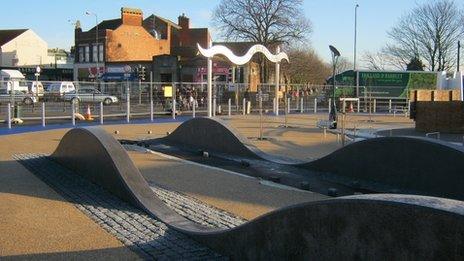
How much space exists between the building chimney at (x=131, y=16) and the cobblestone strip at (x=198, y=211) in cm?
7543

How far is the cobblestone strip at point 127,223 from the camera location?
581 cm

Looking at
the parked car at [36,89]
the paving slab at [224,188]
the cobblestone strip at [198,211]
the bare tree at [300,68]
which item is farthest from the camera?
the bare tree at [300,68]

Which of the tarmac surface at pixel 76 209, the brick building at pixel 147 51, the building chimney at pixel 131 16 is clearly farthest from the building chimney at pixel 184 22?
the tarmac surface at pixel 76 209

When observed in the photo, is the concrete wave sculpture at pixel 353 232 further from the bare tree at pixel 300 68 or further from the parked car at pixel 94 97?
the bare tree at pixel 300 68

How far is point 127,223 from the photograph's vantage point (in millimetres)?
7016

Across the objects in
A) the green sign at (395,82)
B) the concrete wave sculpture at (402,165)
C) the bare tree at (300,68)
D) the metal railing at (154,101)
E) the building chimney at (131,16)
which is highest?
the building chimney at (131,16)

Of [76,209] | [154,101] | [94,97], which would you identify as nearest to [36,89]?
[94,97]

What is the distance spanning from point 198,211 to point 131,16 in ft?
255

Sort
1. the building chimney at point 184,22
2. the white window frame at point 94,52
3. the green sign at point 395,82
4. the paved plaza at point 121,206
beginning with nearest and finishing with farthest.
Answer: the paved plaza at point 121,206 → the green sign at point 395,82 → the white window frame at point 94,52 → the building chimney at point 184,22

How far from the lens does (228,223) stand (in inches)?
284

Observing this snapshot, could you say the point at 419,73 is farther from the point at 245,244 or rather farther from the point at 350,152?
the point at 245,244

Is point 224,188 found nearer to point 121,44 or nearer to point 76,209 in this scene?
point 76,209

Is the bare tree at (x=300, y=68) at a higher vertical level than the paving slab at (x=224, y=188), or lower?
higher

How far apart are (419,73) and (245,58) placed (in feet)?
78.7
